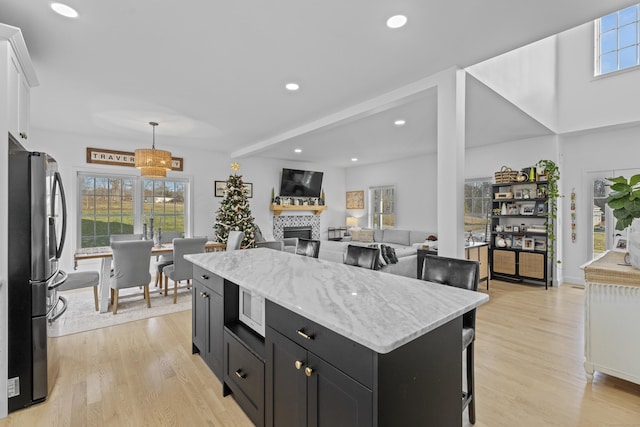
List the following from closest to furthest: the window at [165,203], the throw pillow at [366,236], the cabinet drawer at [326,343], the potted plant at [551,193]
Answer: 1. the cabinet drawer at [326,343]
2. the potted plant at [551,193]
3. the window at [165,203]
4. the throw pillow at [366,236]

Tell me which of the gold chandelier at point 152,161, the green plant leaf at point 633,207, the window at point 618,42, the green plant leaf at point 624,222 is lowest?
the green plant leaf at point 624,222

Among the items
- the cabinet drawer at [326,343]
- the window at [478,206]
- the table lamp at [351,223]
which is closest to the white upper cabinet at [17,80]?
the cabinet drawer at [326,343]

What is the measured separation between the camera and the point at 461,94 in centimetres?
282

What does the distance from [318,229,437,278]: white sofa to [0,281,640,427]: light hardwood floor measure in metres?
1.31

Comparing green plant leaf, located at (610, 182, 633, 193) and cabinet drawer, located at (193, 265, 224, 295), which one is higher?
green plant leaf, located at (610, 182, 633, 193)

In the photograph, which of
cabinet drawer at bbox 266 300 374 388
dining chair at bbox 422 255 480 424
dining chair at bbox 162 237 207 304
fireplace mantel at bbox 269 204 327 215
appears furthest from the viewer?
fireplace mantel at bbox 269 204 327 215

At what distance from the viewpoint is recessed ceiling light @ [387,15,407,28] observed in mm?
2120

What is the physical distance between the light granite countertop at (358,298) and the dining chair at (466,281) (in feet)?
0.84

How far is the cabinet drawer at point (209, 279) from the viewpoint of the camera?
2.13m

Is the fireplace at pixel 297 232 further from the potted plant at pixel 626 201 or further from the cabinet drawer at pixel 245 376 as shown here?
the potted plant at pixel 626 201

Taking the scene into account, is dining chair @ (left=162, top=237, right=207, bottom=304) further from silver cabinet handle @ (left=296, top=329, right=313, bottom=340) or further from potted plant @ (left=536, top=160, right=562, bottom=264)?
potted plant @ (left=536, top=160, right=562, bottom=264)

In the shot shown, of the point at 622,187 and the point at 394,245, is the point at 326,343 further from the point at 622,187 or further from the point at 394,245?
the point at 394,245

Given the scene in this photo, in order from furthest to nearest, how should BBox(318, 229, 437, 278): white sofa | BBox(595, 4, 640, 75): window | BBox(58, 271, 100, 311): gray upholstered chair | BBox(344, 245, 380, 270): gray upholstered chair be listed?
BBox(595, 4, 640, 75): window, BBox(318, 229, 437, 278): white sofa, BBox(58, 271, 100, 311): gray upholstered chair, BBox(344, 245, 380, 270): gray upholstered chair

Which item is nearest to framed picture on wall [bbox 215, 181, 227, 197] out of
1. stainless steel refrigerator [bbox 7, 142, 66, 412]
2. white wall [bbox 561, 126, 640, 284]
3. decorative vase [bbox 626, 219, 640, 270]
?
stainless steel refrigerator [bbox 7, 142, 66, 412]
